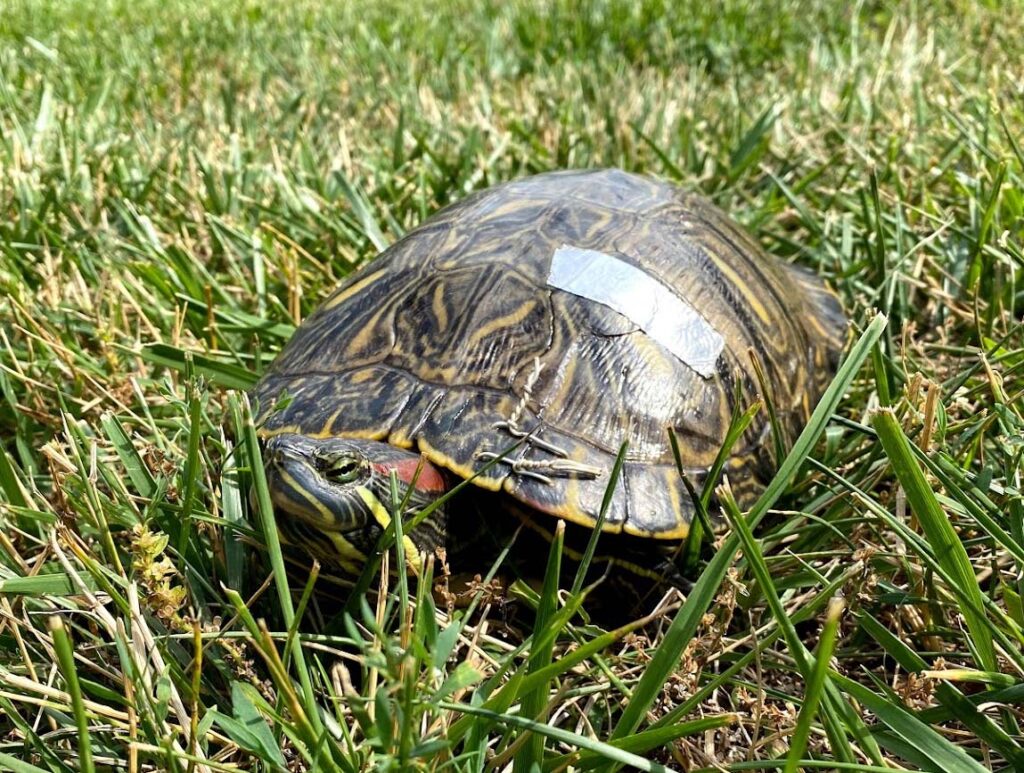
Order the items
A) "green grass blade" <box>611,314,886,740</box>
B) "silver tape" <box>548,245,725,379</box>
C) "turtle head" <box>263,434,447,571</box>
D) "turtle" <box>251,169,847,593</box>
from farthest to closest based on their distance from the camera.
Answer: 1. "silver tape" <box>548,245,725,379</box>
2. "turtle" <box>251,169,847,593</box>
3. "turtle head" <box>263,434,447,571</box>
4. "green grass blade" <box>611,314,886,740</box>

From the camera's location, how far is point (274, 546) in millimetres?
1264

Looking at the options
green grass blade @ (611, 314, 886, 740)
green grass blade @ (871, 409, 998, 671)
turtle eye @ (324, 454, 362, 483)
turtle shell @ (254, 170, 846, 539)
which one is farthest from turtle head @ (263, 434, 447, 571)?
green grass blade @ (871, 409, 998, 671)

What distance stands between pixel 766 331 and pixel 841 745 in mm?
1201

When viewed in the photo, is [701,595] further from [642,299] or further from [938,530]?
[642,299]

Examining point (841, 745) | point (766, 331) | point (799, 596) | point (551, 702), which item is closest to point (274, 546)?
point (551, 702)

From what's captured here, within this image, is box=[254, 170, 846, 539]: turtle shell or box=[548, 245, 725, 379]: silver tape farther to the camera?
box=[548, 245, 725, 379]: silver tape

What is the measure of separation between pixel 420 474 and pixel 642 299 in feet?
2.13

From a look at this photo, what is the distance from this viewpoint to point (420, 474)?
1.58m

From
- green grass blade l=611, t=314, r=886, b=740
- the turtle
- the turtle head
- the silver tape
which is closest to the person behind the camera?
green grass blade l=611, t=314, r=886, b=740

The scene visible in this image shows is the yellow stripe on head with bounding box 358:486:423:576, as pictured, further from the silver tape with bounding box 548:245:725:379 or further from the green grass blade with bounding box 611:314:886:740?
the silver tape with bounding box 548:245:725:379

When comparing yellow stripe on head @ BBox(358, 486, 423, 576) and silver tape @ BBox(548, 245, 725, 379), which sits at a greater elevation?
silver tape @ BBox(548, 245, 725, 379)

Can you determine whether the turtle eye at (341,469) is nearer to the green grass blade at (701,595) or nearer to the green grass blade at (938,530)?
the green grass blade at (701,595)

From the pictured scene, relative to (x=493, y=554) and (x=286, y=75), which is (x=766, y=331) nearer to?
(x=493, y=554)

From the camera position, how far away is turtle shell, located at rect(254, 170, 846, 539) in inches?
65.5
